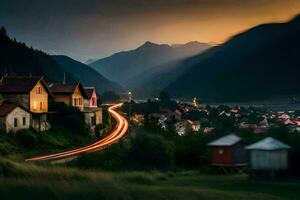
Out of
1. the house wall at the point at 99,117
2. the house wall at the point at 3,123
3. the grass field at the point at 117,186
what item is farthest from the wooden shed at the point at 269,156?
the house wall at the point at 99,117

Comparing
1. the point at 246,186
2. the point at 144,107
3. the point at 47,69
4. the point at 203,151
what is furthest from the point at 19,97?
the point at 47,69

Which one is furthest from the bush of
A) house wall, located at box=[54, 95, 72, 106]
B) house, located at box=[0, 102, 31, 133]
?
house wall, located at box=[54, 95, 72, 106]

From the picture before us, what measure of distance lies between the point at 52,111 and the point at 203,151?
2261 cm

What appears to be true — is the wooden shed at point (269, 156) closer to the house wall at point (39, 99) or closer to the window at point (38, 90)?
the house wall at point (39, 99)

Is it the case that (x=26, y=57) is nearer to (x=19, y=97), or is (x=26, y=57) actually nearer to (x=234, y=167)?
(x=19, y=97)

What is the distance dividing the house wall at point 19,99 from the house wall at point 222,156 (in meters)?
23.2

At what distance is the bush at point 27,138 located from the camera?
4988 centimetres

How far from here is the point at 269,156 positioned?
120 ft

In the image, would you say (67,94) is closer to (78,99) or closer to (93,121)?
(78,99)

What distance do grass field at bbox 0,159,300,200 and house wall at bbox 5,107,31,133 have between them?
18.9 metres

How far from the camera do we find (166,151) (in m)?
41.3

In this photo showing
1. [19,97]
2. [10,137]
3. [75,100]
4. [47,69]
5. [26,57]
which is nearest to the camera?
[10,137]

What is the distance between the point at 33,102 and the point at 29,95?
A: 122cm

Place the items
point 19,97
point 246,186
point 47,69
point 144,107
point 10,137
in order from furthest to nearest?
point 47,69 → point 144,107 → point 19,97 → point 10,137 → point 246,186
